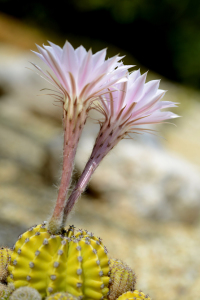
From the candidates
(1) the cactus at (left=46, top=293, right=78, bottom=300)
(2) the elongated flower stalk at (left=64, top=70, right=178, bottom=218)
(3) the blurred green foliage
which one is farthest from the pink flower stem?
(3) the blurred green foliage

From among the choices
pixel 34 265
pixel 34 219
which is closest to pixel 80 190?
pixel 34 265

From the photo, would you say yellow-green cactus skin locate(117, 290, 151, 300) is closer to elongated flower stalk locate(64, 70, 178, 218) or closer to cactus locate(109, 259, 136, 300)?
cactus locate(109, 259, 136, 300)

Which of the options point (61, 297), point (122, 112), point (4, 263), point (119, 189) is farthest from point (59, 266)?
point (119, 189)

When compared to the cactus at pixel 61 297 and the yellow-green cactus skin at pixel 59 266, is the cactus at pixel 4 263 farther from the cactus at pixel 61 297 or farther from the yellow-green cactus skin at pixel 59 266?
the cactus at pixel 61 297

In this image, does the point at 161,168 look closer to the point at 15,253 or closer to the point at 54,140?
the point at 54,140

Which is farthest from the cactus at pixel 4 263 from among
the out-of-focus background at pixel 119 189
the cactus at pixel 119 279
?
the cactus at pixel 119 279
